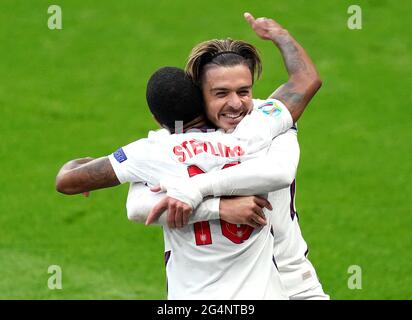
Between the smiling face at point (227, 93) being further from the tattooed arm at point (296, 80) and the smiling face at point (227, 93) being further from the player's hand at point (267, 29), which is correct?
the player's hand at point (267, 29)

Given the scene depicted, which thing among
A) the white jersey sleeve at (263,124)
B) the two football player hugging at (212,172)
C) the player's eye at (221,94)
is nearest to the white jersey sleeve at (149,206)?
the two football player hugging at (212,172)

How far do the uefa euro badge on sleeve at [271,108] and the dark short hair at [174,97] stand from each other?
0.92ft

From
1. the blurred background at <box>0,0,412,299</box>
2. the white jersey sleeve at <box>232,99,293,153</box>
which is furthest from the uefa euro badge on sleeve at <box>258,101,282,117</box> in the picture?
the blurred background at <box>0,0,412,299</box>

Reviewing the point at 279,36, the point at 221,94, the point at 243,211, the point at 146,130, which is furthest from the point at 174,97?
the point at 146,130

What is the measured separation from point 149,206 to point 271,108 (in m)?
0.70

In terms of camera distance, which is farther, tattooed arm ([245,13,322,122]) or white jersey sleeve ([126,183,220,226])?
tattooed arm ([245,13,322,122])

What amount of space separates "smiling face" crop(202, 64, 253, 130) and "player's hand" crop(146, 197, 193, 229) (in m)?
0.44

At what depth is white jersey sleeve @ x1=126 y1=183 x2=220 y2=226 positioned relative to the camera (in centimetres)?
525

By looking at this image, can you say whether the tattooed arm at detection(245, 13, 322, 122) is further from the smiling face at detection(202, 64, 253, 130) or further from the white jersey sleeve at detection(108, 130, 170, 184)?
the white jersey sleeve at detection(108, 130, 170, 184)

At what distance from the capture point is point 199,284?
5359 mm

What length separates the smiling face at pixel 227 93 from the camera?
5355mm

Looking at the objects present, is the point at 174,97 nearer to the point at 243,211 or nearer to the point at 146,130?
the point at 243,211
